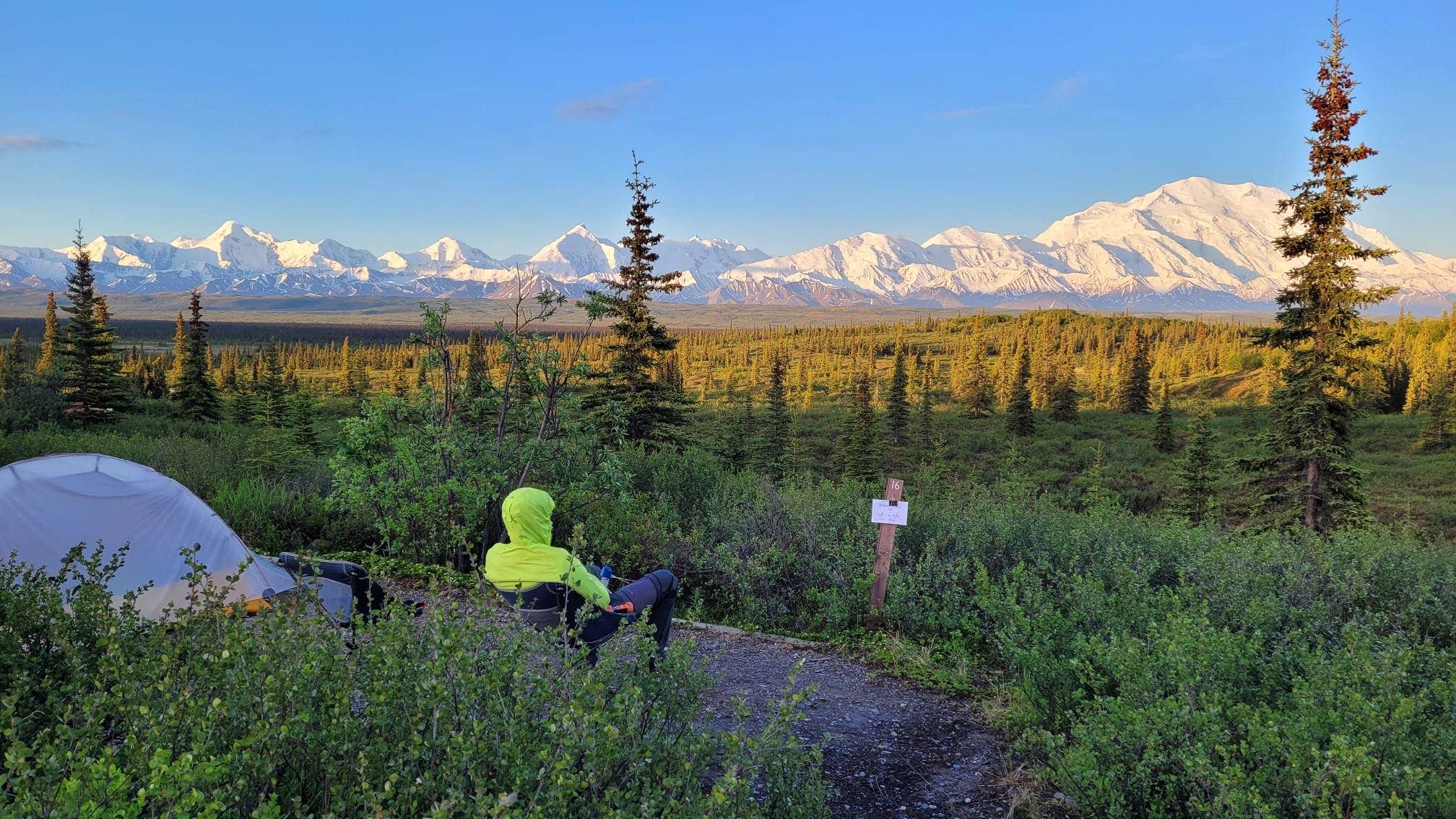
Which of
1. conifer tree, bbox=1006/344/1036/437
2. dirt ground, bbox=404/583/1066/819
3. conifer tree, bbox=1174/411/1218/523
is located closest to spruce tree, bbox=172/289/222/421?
dirt ground, bbox=404/583/1066/819

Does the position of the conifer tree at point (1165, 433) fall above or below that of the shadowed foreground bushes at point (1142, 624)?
below

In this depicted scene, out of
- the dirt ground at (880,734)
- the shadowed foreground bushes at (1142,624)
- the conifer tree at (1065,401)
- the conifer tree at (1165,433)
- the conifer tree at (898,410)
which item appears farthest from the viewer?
the conifer tree at (1065,401)

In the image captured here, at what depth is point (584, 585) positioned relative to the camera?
4836mm

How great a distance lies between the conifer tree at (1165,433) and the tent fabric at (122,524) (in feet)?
154

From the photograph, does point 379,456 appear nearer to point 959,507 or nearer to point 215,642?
point 215,642

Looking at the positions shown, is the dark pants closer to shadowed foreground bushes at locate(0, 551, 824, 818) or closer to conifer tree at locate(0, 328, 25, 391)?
shadowed foreground bushes at locate(0, 551, 824, 818)

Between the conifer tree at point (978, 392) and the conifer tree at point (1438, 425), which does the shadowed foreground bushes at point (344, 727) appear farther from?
the conifer tree at point (978, 392)

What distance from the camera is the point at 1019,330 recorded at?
88.2 meters

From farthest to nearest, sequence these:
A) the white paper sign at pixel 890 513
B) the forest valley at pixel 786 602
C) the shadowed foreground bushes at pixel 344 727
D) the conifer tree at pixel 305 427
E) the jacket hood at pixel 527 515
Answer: the conifer tree at pixel 305 427 → the white paper sign at pixel 890 513 → the jacket hood at pixel 527 515 → the forest valley at pixel 786 602 → the shadowed foreground bushes at pixel 344 727

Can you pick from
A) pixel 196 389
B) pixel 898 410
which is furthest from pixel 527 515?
pixel 898 410

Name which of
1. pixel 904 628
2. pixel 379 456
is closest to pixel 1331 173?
pixel 904 628

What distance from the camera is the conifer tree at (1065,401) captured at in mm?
54750

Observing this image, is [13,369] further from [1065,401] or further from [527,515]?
[1065,401]

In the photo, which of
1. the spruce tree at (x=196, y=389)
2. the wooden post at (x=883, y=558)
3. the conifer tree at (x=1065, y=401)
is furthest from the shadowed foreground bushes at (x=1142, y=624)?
the conifer tree at (x=1065, y=401)
